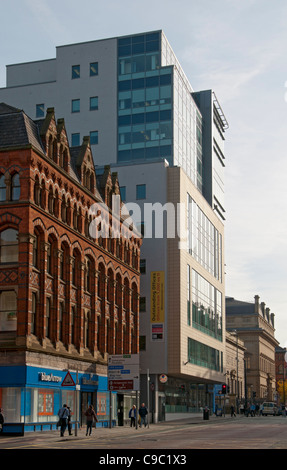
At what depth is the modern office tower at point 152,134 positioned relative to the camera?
251 feet

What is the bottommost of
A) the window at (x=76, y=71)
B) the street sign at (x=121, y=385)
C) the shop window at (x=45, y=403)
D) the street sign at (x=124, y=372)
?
the shop window at (x=45, y=403)

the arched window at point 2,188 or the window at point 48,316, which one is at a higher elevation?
the arched window at point 2,188

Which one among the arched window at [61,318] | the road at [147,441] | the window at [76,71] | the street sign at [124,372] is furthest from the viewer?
the window at [76,71]

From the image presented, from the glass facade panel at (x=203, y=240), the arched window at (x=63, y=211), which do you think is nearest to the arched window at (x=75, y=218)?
the arched window at (x=63, y=211)

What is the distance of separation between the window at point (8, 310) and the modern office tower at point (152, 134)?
32386 mm

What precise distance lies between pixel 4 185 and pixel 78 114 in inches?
2024

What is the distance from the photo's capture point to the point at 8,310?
138 feet

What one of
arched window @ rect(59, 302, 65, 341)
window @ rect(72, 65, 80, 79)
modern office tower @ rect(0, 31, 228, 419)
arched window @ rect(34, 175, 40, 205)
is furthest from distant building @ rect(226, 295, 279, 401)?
arched window @ rect(34, 175, 40, 205)

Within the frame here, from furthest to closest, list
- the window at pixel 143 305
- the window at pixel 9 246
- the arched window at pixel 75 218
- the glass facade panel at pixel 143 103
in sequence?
the glass facade panel at pixel 143 103 → the window at pixel 143 305 → the arched window at pixel 75 218 → the window at pixel 9 246

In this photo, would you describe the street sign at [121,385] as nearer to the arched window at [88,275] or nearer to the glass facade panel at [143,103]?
the arched window at [88,275]

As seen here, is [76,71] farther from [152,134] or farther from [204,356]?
[204,356]

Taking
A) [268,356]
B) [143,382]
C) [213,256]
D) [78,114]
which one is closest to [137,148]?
[78,114]

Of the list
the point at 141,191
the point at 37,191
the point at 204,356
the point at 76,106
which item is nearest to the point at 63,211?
the point at 37,191

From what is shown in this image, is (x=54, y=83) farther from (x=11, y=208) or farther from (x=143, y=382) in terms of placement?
(x=11, y=208)
